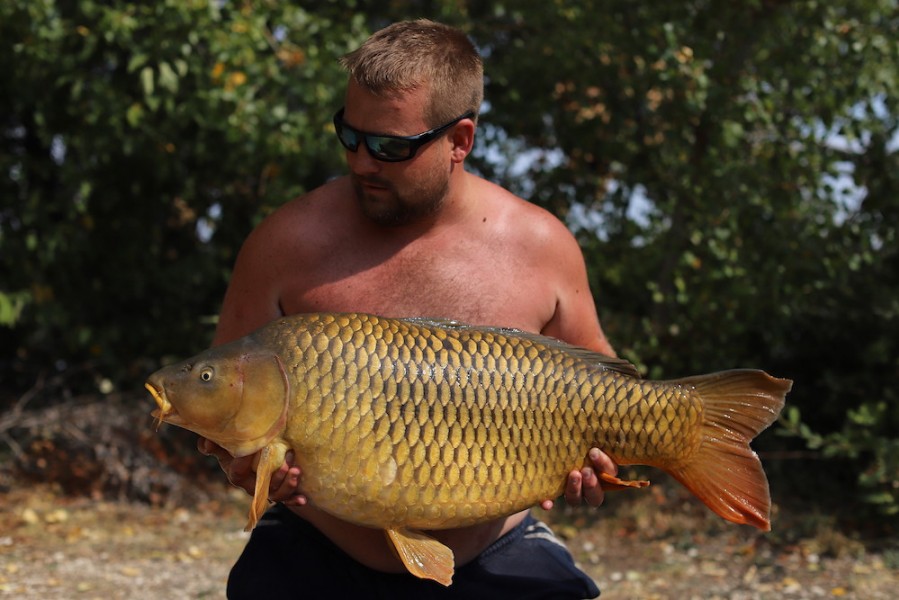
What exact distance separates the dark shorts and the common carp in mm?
417

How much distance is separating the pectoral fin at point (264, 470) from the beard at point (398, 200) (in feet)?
2.11

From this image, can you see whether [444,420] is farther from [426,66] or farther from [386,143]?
[426,66]

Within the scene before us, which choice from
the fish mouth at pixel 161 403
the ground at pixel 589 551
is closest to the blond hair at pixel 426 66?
the fish mouth at pixel 161 403

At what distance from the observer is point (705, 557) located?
5.11 m

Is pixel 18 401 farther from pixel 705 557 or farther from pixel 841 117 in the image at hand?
pixel 841 117

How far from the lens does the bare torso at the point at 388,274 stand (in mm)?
2572

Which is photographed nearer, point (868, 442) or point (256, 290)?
point (256, 290)

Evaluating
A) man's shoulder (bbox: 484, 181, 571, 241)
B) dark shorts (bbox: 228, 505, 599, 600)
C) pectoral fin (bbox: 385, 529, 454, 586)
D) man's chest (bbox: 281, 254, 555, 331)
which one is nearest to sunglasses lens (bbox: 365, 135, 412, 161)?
man's chest (bbox: 281, 254, 555, 331)

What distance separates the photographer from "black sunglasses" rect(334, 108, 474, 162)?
2.38 metres

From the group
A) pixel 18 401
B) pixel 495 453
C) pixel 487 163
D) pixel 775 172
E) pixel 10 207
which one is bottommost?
pixel 18 401

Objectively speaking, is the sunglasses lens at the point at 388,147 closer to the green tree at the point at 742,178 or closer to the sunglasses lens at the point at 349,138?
the sunglasses lens at the point at 349,138

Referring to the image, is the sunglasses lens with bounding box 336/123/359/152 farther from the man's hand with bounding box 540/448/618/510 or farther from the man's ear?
the man's hand with bounding box 540/448/618/510

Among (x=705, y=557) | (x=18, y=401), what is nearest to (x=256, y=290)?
(x=705, y=557)

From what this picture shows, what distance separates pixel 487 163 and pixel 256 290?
3.58 m
